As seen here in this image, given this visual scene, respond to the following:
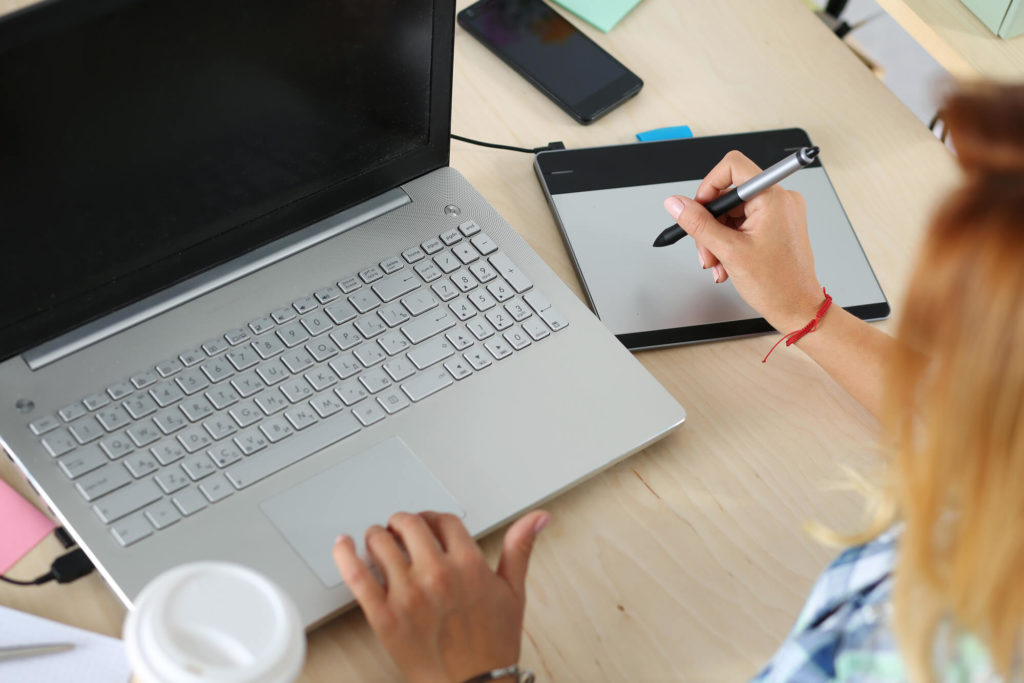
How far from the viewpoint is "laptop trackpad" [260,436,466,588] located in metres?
0.63

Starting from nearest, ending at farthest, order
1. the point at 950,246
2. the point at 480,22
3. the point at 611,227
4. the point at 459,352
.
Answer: the point at 950,246, the point at 459,352, the point at 611,227, the point at 480,22

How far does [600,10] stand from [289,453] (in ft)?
2.05

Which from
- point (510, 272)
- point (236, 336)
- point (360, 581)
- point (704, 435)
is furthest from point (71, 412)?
point (704, 435)

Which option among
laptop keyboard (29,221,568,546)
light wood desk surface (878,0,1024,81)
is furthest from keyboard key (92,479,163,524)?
light wood desk surface (878,0,1024,81)

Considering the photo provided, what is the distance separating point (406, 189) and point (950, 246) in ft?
1.56

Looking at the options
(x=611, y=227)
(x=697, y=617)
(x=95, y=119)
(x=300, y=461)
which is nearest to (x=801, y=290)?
(x=611, y=227)

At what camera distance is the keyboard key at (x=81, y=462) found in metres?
0.63

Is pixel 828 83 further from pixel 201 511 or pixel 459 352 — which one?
pixel 201 511

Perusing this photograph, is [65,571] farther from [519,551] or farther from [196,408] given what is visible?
[519,551]

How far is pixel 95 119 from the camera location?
0.58m

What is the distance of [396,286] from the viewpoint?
753 millimetres

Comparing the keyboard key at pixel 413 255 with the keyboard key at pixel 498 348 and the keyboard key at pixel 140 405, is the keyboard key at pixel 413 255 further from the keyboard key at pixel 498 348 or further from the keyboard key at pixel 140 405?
the keyboard key at pixel 140 405

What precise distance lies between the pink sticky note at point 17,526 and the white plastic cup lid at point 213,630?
0.26 meters

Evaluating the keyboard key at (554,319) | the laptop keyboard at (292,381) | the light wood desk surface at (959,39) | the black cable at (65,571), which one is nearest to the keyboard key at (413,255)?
the laptop keyboard at (292,381)
